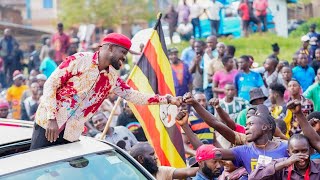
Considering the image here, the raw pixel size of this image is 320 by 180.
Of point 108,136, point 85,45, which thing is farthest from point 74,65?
point 85,45

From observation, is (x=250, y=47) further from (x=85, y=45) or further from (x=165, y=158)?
(x=165, y=158)

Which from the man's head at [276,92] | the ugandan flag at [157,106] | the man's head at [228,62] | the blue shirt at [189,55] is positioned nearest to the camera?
the ugandan flag at [157,106]

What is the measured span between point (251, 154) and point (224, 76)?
6.15m

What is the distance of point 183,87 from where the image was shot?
13773mm

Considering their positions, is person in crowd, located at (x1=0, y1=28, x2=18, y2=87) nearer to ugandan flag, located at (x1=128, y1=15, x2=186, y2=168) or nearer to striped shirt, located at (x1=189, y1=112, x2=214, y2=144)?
striped shirt, located at (x1=189, y1=112, x2=214, y2=144)

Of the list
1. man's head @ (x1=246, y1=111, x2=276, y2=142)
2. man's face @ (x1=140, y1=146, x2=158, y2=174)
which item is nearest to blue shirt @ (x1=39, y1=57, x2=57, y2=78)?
man's face @ (x1=140, y1=146, x2=158, y2=174)

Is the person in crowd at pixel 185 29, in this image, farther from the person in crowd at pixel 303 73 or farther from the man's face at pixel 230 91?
the man's face at pixel 230 91

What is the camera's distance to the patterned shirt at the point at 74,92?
610cm

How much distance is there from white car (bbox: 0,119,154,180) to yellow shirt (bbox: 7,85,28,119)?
9.13 m

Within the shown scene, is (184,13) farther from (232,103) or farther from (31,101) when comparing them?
(232,103)

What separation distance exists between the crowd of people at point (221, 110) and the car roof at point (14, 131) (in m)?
0.28

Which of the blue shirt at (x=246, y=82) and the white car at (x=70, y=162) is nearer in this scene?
the white car at (x=70, y=162)

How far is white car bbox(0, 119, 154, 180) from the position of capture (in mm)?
5324

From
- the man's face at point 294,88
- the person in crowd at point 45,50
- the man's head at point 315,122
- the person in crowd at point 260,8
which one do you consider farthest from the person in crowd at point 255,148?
the person in crowd at point 260,8
